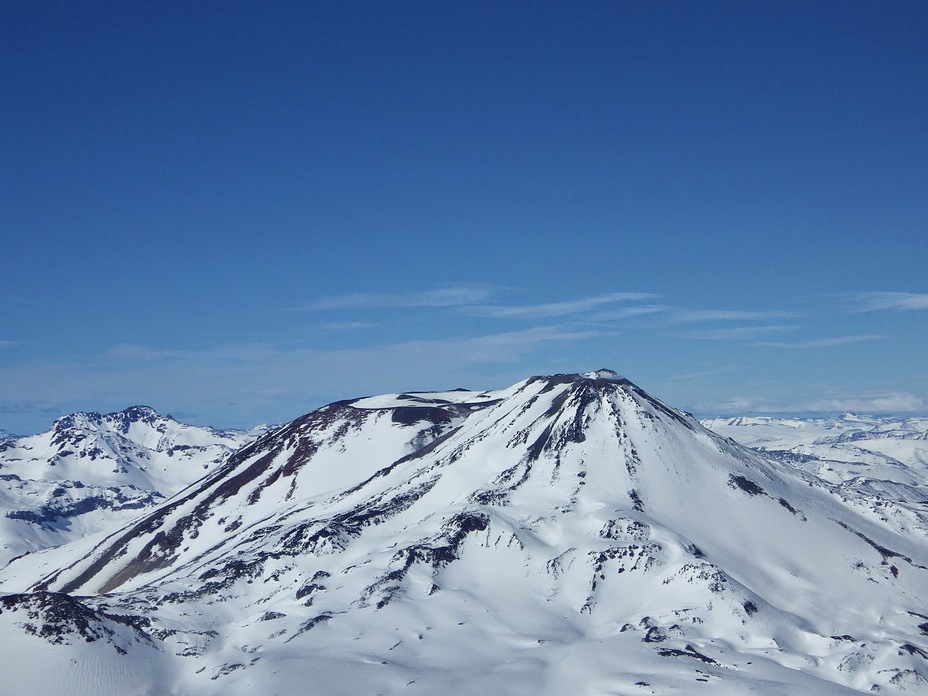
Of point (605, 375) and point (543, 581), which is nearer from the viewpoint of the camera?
point (543, 581)

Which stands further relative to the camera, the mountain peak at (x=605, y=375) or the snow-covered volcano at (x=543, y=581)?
the mountain peak at (x=605, y=375)

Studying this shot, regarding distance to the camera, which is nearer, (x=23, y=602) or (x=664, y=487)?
(x=23, y=602)

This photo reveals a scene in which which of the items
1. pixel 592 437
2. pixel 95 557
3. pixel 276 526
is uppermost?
pixel 592 437

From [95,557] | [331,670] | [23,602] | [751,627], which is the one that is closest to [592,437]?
[751,627]

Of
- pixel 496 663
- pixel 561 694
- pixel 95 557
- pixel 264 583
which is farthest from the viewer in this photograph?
pixel 95 557

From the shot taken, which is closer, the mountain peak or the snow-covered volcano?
the snow-covered volcano

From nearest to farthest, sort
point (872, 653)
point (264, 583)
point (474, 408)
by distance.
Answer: point (872, 653) → point (264, 583) → point (474, 408)

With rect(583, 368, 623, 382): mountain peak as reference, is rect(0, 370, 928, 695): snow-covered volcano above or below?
below

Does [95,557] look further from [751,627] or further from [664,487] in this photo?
[751,627]
